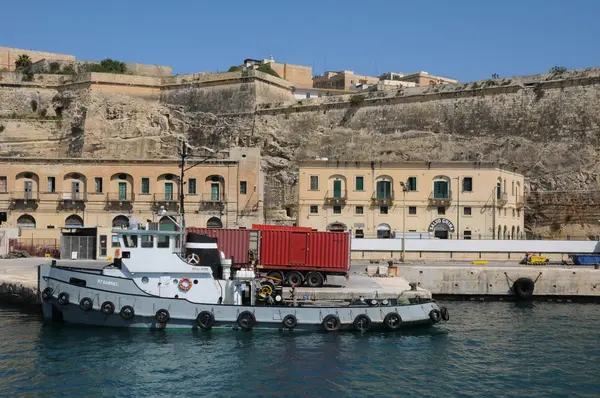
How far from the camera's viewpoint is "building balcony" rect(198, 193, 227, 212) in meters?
45.2

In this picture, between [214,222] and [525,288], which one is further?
[214,222]

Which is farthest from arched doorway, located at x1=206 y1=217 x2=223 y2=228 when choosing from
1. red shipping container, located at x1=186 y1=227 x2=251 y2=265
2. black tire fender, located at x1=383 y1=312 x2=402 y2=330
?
black tire fender, located at x1=383 y1=312 x2=402 y2=330

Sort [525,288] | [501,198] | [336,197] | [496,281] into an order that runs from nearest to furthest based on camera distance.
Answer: [525,288], [496,281], [336,197], [501,198]

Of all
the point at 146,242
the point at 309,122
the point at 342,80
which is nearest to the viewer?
the point at 146,242

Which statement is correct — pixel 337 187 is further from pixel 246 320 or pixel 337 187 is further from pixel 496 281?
pixel 246 320

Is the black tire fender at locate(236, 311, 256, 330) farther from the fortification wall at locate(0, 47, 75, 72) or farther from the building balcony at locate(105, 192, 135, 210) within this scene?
the fortification wall at locate(0, 47, 75, 72)

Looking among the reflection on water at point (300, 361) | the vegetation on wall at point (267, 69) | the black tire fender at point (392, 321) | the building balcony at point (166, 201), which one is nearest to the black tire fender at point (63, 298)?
the reflection on water at point (300, 361)

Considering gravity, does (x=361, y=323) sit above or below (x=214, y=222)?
below

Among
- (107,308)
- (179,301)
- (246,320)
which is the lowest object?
(246,320)

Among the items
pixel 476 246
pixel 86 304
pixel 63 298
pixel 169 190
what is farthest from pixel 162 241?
pixel 476 246

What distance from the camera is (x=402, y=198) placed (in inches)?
1789

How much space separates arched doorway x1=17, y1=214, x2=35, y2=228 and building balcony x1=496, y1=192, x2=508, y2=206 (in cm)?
3054

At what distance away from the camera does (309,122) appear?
61.8m

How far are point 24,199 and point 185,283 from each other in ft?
79.8
